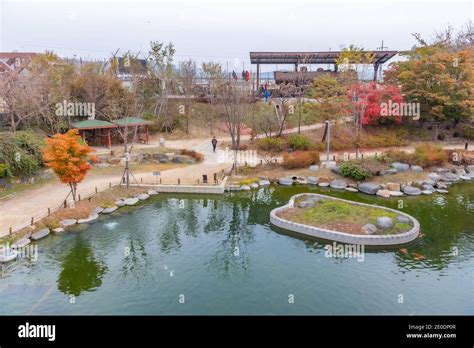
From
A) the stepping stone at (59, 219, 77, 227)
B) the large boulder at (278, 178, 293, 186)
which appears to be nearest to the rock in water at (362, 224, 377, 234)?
the large boulder at (278, 178, 293, 186)

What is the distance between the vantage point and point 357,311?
12289 millimetres

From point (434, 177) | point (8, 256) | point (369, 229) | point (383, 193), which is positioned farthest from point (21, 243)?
point (434, 177)

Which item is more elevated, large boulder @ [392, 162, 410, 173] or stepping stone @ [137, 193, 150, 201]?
large boulder @ [392, 162, 410, 173]

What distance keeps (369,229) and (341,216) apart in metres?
1.75

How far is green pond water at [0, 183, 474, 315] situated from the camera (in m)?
12.6

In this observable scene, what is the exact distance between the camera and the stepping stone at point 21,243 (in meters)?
16.1

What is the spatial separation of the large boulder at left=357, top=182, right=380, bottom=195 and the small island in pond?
3.94 m

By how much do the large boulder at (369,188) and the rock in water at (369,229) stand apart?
7030 mm

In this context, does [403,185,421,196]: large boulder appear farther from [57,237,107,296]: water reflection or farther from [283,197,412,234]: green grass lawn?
[57,237,107,296]: water reflection

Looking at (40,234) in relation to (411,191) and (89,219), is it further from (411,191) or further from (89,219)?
(411,191)

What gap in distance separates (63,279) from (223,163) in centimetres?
1622

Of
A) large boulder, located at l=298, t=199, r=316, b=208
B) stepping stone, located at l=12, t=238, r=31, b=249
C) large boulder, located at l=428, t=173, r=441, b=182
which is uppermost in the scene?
large boulder, located at l=428, t=173, r=441, b=182

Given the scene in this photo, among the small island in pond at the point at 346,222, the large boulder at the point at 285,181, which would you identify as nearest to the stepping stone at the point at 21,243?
the small island in pond at the point at 346,222

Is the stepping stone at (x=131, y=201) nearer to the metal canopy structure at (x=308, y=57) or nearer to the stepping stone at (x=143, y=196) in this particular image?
the stepping stone at (x=143, y=196)
